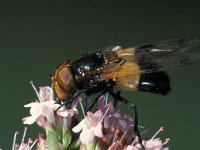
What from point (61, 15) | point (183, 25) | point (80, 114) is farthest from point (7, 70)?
point (80, 114)

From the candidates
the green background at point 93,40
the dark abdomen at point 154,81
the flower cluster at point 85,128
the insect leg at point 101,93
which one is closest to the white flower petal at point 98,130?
the flower cluster at point 85,128

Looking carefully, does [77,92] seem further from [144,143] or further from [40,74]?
[40,74]

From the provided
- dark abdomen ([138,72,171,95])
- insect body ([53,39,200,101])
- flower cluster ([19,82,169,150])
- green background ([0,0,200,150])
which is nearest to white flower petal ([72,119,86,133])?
flower cluster ([19,82,169,150])

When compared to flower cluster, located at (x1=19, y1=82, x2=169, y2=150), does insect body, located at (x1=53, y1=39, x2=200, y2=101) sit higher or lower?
higher

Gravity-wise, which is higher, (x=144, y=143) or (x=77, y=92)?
(x=77, y=92)

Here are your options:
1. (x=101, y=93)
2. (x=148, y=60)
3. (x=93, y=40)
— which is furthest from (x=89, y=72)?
(x=93, y=40)

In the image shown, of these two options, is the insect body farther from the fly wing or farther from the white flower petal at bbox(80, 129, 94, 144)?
the white flower petal at bbox(80, 129, 94, 144)
